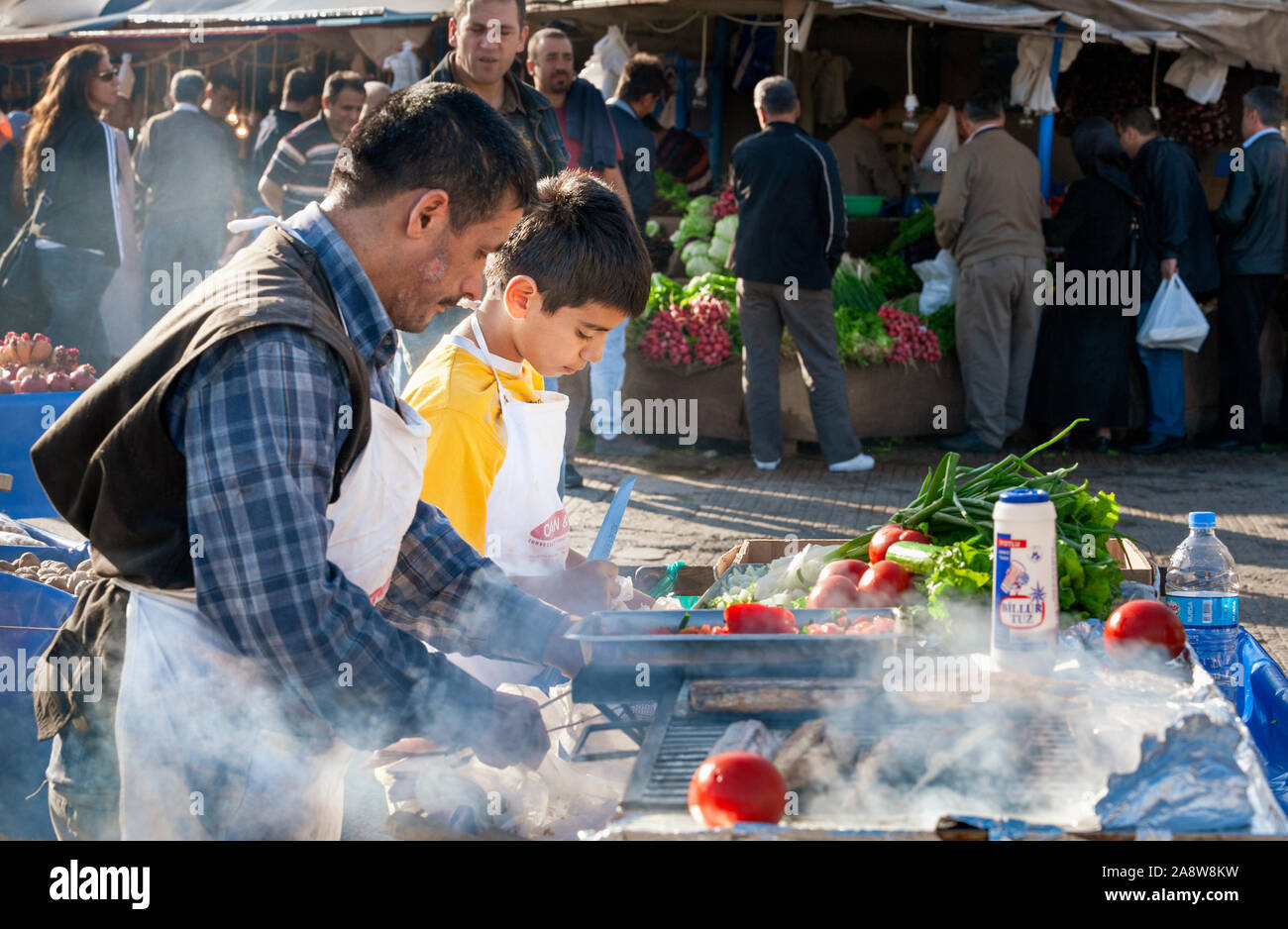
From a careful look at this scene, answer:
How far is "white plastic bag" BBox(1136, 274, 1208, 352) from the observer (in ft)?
28.7

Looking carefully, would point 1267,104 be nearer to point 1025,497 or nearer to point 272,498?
point 1025,497

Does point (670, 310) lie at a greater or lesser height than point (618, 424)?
greater

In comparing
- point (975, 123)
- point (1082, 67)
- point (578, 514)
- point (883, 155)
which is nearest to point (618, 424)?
point (578, 514)

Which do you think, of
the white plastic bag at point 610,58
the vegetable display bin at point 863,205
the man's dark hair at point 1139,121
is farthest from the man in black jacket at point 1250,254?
the white plastic bag at point 610,58

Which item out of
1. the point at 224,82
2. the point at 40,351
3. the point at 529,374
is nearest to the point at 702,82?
the point at 224,82

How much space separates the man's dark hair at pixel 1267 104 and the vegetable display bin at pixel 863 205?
106 inches

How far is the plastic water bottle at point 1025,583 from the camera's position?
6.89 feet

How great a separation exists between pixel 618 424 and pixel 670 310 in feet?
3.14

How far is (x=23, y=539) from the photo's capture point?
3.61m

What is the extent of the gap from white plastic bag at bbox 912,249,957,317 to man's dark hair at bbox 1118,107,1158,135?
1.54 m

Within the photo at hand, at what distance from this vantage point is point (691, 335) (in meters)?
8.68

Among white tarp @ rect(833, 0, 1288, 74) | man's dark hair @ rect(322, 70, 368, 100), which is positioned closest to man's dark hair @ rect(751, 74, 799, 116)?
white tarp @ rect(833, 0, 1288, 74)

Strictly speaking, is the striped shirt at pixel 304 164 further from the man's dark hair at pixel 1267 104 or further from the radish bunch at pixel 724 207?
the man's dark hair at pixel 1267 104
